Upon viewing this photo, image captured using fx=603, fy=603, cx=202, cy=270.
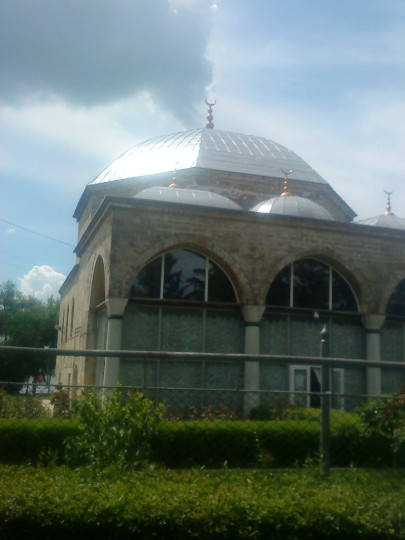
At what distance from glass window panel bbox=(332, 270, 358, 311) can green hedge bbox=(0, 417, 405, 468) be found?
10408mm

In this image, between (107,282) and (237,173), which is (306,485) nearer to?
(107,282)

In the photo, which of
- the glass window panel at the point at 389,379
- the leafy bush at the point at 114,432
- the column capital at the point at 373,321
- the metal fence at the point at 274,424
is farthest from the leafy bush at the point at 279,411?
the glass window panel at the point at 389,379

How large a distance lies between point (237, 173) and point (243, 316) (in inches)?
325

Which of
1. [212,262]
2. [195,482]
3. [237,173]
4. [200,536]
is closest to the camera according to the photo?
[200,536]

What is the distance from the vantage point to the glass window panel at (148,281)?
13.5 meters

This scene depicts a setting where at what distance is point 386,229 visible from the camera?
14781 millimetres

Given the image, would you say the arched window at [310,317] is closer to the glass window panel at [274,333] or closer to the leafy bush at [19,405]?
the glass window panel at [274,333]

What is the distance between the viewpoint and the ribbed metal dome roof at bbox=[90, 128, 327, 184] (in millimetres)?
21469

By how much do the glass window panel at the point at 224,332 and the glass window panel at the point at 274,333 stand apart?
537 millimetres

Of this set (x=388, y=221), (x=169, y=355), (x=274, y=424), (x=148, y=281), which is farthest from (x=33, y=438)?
(x=388, y=221)

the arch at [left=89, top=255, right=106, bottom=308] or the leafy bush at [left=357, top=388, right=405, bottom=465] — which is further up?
the arch at [left=89, top=255, right=106, bottom=308]

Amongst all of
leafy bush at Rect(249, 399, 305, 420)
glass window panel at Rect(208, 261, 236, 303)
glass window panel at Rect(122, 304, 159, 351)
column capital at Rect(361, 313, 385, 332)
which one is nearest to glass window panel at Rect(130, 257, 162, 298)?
glass window panel at Rect(122, 304, 159, 351)

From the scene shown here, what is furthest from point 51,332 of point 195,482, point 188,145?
point 195,482

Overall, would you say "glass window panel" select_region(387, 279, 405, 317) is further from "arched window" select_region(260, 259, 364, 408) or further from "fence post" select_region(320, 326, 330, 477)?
"fence post" select_region(320, 326, 330, 477)
